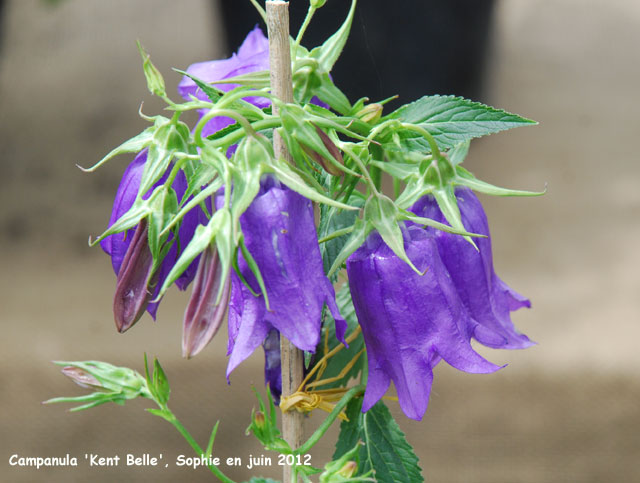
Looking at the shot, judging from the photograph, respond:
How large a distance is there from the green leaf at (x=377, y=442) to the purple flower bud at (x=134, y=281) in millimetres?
169

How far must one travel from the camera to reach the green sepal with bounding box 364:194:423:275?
0.34 metres

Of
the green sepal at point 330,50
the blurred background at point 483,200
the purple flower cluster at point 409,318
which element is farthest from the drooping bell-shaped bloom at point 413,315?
the blurred background at point 483,200

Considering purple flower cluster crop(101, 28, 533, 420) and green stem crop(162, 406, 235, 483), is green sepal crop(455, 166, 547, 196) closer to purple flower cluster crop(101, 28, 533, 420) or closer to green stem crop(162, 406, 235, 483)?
purple flower cluster crop(101, 28, 533, 420)

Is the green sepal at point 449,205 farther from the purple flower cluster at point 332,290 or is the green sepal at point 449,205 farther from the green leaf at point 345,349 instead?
the green leaf at point 345,349

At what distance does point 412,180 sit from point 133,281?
0.14 metres

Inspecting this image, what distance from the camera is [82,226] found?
4.04ft

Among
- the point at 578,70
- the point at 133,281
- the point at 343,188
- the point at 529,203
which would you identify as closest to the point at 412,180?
the point at 343,188

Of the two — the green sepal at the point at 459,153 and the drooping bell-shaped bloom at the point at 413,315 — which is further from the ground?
the green sepal at the point at 459,153

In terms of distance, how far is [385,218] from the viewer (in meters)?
0.35

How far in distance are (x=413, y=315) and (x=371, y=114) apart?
116mm

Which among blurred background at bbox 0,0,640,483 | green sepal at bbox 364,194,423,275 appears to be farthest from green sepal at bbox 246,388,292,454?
blurred background at bbox 0,0,640,483

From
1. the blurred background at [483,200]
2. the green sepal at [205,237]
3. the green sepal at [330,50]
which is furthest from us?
the blurred background at [483,200]

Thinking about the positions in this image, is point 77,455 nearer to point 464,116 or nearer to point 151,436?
point 151,436

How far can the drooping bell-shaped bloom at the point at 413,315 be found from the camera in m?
0.35
